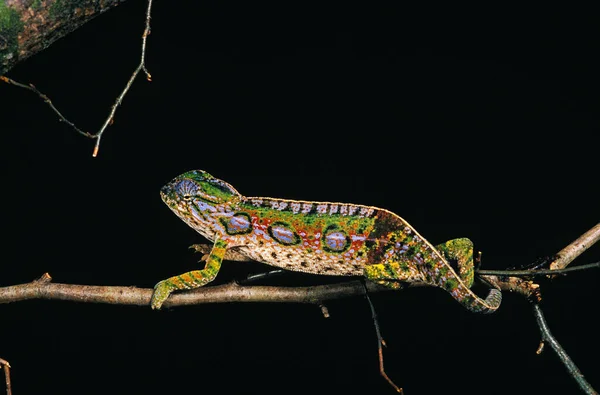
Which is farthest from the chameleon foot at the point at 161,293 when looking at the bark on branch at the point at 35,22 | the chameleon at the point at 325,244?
the bark on branch at the point at 35,22

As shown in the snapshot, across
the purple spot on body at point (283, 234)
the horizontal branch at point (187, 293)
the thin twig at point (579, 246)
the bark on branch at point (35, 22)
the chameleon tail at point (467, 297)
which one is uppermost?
the bark on branch at point (35, 22)

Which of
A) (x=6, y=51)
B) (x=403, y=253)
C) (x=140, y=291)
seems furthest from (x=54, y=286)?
(x=403, y=253)

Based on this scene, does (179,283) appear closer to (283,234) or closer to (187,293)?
(187,293)

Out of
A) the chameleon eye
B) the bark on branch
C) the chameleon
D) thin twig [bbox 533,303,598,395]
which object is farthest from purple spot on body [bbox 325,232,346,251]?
the bark on branch

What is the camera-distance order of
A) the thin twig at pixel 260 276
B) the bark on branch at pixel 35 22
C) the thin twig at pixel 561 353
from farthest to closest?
the thin twig at pixel 260 276 → the thin twig at pixel 561 353 → the bark on branch at pixel 35 22

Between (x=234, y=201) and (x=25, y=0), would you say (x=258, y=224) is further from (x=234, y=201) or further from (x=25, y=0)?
(x=25, y=0)

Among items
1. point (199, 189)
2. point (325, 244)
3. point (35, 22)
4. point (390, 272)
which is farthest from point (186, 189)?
point (35, 22)

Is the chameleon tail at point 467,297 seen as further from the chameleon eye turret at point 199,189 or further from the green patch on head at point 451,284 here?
the chameleon eye turret at point 199,189

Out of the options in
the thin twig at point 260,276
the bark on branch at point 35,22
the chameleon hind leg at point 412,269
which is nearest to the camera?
the bark on branch at point 35,22
